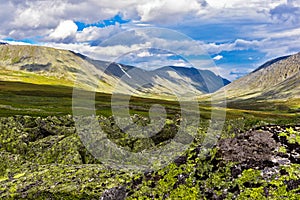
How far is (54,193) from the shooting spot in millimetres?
12867

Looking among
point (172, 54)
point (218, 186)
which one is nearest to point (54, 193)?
point (218, 186)

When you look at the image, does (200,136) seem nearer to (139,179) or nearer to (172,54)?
(172,54)

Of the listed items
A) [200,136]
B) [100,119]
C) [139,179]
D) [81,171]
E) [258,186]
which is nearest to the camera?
[258,186]

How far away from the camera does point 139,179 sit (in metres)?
12.5

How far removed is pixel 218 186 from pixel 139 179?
114 inches

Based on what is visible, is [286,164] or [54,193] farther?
[54,193]

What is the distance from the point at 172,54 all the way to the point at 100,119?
8.06 metres

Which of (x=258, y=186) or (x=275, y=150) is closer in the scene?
(x=258, y=186)

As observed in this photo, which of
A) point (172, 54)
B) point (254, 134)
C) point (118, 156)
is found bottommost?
point (118, 156)

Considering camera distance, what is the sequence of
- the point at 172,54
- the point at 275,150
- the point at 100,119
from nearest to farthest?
1. the point at 275,150
2. the point at 172,54
3. the point at 100,119

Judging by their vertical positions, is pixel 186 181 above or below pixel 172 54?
below

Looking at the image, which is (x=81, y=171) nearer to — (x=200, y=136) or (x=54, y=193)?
(x=54, y=193)

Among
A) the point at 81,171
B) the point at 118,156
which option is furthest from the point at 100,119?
the point at 81,171

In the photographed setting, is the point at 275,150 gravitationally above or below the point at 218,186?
above
